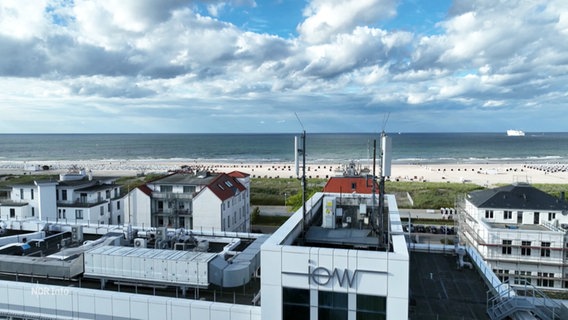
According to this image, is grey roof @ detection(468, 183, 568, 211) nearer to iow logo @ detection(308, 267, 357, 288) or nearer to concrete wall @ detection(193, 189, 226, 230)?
concrete wall @ detection(193, 189, 226, 230)

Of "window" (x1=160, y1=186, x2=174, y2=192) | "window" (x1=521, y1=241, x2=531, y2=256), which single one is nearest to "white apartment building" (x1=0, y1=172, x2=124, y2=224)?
"window" (x1=160, y1=186, x2=174, y2=192)

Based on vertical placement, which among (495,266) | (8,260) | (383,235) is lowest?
(495,266)

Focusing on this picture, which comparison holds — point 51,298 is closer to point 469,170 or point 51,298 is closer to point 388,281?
point 388,281

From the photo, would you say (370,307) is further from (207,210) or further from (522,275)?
(207,210)

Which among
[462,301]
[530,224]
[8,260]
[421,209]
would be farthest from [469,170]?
[8,260]

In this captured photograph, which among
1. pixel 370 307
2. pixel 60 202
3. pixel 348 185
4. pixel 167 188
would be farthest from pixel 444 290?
pixel 60 202

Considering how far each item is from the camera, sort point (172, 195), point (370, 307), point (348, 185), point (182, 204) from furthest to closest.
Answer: point (348, 185) < point (182, 204) < point (172, 195) < point (370, 307)

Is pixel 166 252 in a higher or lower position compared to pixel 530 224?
higher

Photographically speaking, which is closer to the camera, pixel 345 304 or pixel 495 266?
pixel 345 304
